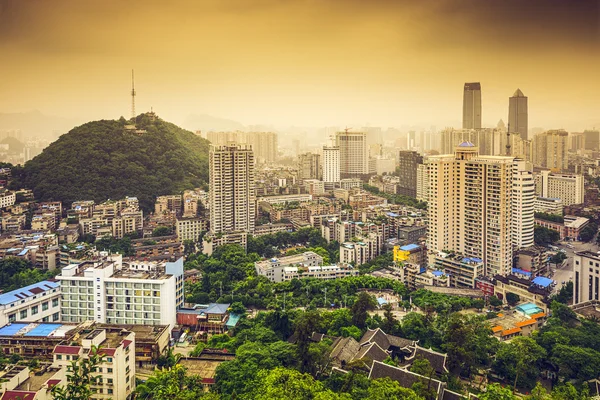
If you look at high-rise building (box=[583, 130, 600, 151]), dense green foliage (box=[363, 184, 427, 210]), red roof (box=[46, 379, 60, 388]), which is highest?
high-rise building (box=[583, 130, 600, 151])

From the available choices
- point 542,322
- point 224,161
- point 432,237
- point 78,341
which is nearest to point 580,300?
point 542,322

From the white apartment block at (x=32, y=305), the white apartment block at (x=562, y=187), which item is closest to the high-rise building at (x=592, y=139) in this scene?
the white apartment block at (x=562, y=187)

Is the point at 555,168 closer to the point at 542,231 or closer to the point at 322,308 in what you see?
the point at 542,231

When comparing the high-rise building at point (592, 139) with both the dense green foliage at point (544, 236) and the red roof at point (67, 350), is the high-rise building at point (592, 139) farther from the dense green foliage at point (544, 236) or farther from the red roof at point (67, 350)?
the red roof at point (67, 350)

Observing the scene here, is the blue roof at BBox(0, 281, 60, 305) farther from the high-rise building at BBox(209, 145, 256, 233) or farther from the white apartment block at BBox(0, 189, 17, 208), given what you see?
the white apartment block at BBox(0, 189, 17, 208)

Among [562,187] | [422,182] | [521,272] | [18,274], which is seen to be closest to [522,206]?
[521,272]

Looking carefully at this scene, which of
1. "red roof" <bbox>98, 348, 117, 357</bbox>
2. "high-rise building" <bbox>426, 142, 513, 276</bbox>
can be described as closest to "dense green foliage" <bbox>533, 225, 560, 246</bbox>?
"high-rise building" <bbox>426, 142, 513, 276</bbox>
